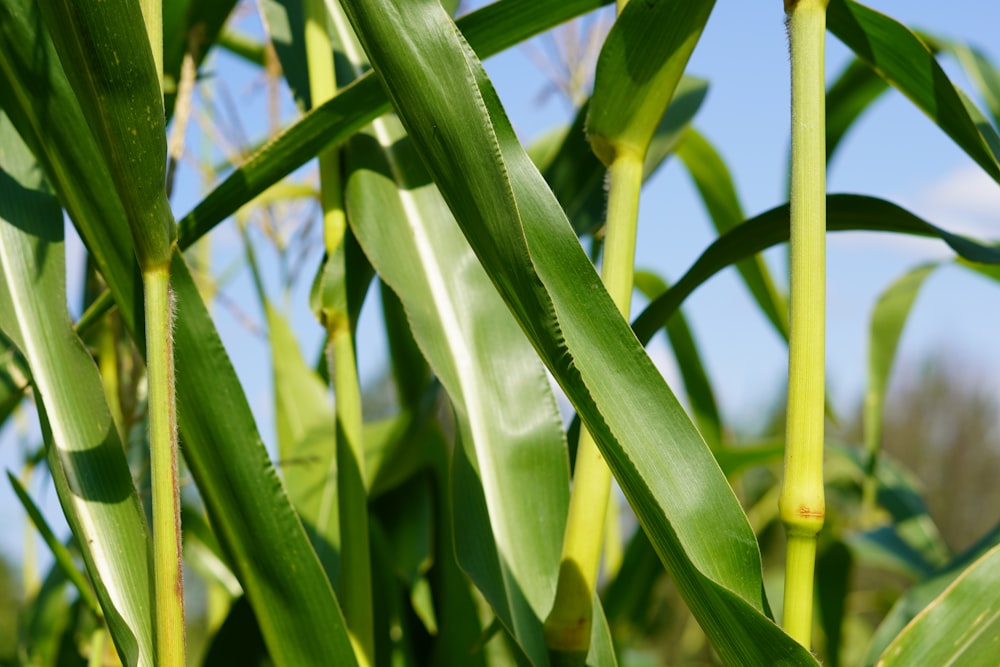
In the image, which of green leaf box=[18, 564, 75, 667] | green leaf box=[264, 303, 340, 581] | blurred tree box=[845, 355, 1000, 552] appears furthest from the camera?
blurred tree box=[845, 355, 1000, 552]

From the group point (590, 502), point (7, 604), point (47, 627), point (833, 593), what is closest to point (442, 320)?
point (590, 502)

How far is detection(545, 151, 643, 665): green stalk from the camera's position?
1.14ft

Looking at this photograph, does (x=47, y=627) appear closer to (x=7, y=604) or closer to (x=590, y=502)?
(x=590, y=502)

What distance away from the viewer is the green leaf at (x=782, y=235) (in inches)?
16.7

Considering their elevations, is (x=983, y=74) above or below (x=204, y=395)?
above

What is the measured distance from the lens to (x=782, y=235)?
0.44 metres

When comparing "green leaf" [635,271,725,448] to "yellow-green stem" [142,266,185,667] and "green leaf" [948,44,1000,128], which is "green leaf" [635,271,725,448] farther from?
"yellow-green stem" [142,266,185,667]

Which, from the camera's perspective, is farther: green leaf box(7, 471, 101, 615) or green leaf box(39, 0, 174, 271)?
green leaf box(7, 471, 101, 615)

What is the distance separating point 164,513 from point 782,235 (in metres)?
0.31

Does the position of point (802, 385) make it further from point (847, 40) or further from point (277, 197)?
point (277, 197)

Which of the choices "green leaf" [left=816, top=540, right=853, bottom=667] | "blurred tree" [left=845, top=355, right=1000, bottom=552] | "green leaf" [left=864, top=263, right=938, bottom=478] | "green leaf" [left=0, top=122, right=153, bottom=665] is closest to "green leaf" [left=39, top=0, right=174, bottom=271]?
"green leaf" [left=0, top=122, right=153, bottom=665]

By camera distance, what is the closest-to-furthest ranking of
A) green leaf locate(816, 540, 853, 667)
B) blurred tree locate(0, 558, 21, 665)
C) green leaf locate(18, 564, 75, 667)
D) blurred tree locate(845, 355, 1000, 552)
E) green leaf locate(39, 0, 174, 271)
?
green leaf locate(39, 0, 174, 271) < green leaf locate(18, 564, 75, 667) < green leaf locate(816, 540, 853, 667) < blurred tree locate(0, 558, 21, 665) < blurred tree locate(845, 355, 1000, 552)

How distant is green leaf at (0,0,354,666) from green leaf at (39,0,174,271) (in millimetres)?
67

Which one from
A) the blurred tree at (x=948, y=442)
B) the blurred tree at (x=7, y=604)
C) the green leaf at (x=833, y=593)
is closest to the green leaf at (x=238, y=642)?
the green leaf at (x=833, y=593)
